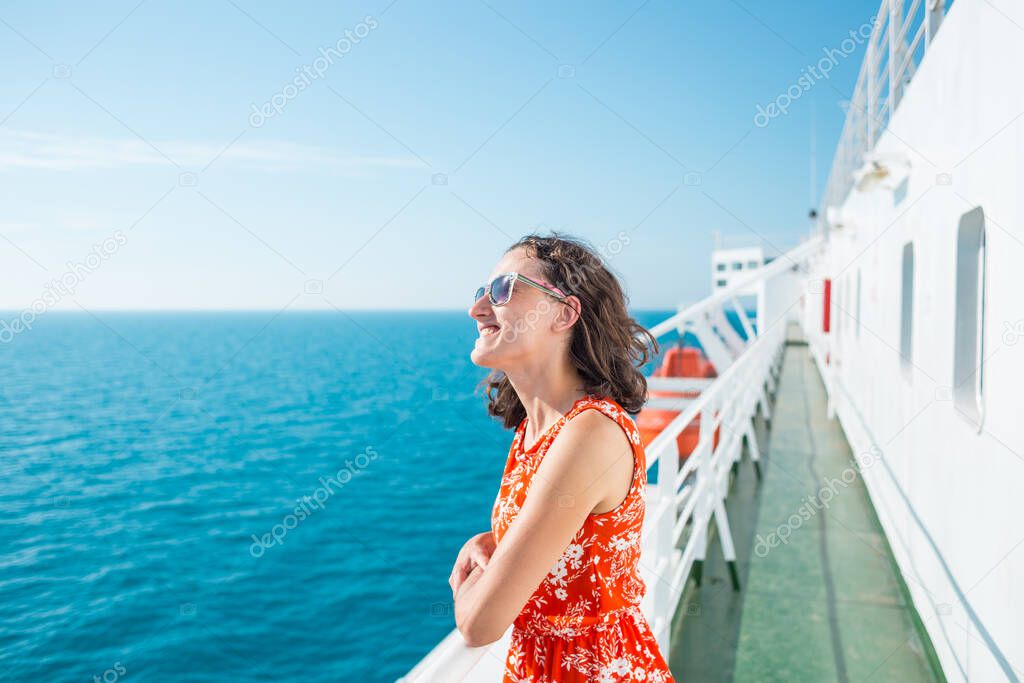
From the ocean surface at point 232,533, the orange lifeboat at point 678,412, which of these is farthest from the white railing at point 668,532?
the ocean surface at point 232,533

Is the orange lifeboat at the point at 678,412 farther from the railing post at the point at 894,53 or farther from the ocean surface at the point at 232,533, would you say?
the railing post at the point at 894,53

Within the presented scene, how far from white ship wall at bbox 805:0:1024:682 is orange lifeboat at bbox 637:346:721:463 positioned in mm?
1083

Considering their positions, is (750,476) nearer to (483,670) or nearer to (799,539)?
(799,539)

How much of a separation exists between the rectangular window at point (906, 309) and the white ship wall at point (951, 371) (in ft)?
0.16

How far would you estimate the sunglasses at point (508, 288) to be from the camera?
1073 millimetres

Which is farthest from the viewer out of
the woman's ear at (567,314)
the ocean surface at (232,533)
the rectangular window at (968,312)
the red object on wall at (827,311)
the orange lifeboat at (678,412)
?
the red object on wall at (827,311)

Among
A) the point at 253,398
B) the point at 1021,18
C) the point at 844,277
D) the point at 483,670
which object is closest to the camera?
the point at 483,670

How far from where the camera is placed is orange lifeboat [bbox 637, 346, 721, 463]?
6191 millimetres

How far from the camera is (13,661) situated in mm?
7461

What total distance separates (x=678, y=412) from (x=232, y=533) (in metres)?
8.20

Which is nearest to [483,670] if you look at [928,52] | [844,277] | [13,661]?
[928,52]

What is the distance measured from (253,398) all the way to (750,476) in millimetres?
27061

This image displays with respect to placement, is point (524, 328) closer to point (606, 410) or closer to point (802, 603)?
point (606, 410)

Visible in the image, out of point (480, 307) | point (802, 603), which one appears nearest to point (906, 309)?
point (802, 603)
